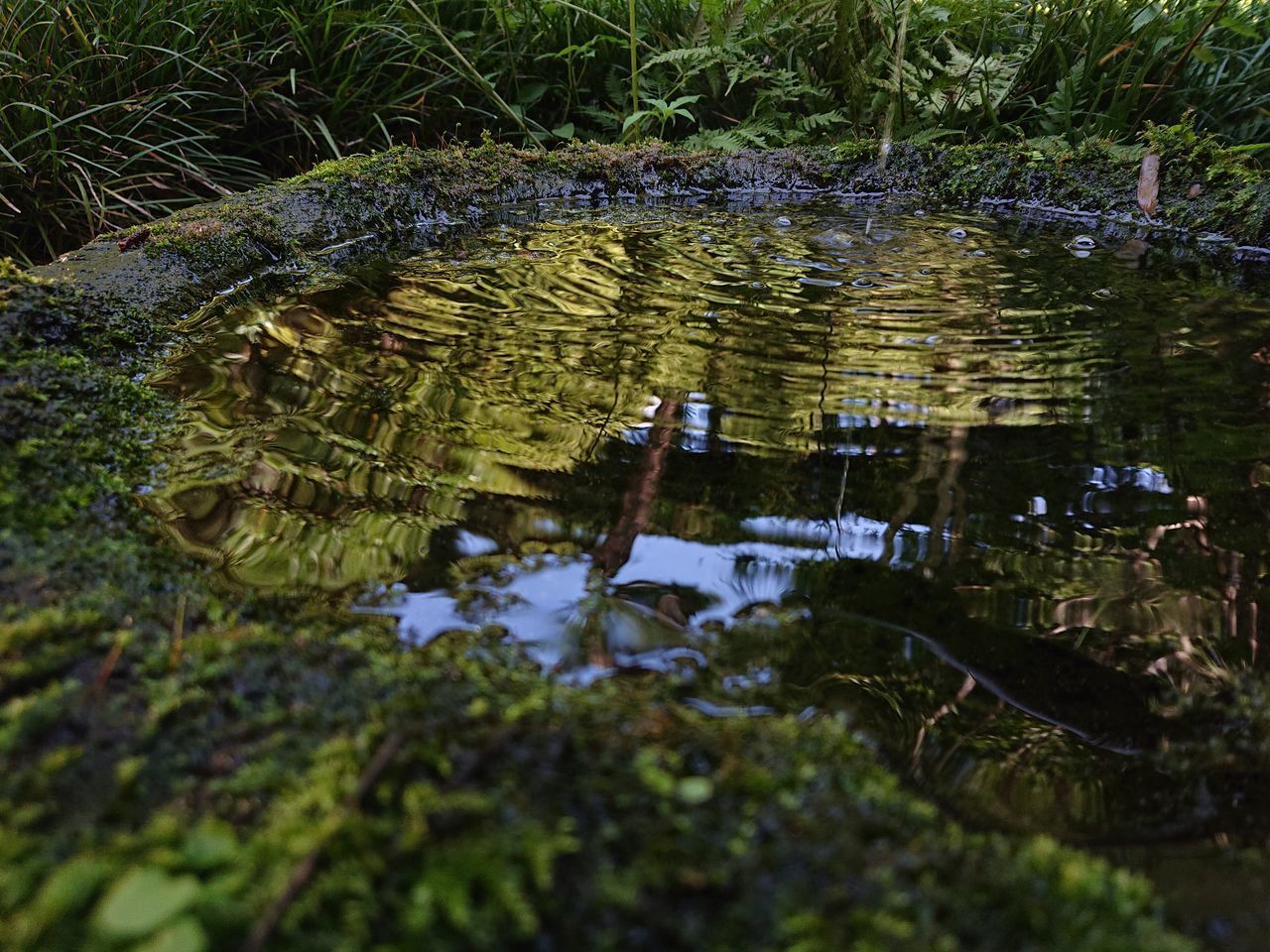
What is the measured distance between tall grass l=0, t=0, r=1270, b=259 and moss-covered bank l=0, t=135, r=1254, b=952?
3213 millimetres

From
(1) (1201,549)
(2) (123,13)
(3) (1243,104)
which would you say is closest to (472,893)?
(1) (1201,549)

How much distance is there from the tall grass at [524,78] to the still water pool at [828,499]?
1.86 metres

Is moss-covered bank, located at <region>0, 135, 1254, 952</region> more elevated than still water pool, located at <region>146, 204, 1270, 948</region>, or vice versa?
still water pool, located at <region>146, 204, 1270, 948</region>

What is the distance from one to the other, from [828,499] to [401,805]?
105 centimetres

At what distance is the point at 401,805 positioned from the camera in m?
0.76

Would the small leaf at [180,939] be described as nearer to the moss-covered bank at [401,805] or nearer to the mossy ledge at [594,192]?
the moss-covered bank at [401,805]

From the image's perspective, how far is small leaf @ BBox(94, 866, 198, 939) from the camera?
2.01 feet

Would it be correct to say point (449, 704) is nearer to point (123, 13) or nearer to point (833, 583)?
point (833, 583)

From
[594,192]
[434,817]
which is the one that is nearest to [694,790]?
[434,817]

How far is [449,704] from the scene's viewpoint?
0.91 m

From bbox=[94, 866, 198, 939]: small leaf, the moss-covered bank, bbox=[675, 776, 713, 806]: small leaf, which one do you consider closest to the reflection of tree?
the moss-covered bank

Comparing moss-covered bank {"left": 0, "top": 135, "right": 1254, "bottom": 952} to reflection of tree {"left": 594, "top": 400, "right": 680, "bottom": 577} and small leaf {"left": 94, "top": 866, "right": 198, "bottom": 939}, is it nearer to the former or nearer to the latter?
small leaf {"left": 94, "top": 866, "right": 198, "bottom": 939}

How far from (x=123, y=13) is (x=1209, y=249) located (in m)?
4.88

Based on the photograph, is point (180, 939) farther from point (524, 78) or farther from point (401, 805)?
point (524, 78)
